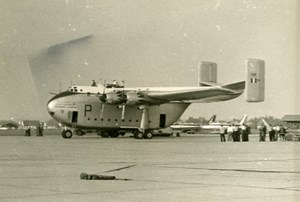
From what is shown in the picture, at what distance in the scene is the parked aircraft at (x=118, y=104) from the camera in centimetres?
5028

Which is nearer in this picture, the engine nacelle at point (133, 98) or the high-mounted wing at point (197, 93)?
the high-mounted wing at point (197, 93)

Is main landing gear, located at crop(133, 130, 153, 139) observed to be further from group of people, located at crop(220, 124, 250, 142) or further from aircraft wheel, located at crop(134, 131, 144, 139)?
group of people, located at crop(220, 124, 250, 142)

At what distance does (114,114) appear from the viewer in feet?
171

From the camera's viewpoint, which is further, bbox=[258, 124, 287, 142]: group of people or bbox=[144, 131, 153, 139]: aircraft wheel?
bbox=[144, 131, 153, 139]: aircraft wheel

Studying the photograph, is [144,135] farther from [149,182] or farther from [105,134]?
[149,182]

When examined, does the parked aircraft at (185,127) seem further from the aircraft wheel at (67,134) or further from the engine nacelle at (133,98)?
the aircraft wheel at (67,134)

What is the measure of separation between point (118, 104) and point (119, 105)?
1.08ft

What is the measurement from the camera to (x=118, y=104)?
169ft

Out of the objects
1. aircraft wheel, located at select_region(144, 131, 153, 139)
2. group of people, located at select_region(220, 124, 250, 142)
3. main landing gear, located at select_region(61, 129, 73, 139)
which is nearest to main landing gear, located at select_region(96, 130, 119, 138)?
aircraft wheel, located at select_region(144, 131, 153, 139)

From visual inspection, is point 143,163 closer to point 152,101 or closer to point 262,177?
point 262,177

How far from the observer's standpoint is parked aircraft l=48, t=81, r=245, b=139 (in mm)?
50281

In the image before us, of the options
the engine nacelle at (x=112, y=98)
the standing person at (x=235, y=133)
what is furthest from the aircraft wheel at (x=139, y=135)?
the standing person at (x=235, y=133)

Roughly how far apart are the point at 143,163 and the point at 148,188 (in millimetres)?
6684

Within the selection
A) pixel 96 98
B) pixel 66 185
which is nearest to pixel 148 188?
pixel 66 185
